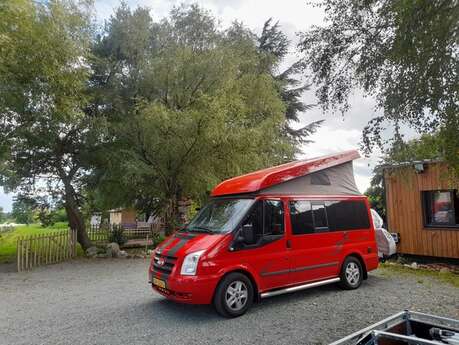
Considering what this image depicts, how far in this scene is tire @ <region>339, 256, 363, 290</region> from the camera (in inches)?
276

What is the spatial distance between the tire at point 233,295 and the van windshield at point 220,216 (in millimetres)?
785

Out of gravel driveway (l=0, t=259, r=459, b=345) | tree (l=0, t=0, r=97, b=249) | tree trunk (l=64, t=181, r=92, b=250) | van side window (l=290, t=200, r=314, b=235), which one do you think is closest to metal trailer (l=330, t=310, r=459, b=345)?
gravel driveway (l=0, t=259, r=459, b=345)

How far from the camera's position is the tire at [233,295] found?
5.35 metres

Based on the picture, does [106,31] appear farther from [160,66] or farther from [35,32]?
[35,32]

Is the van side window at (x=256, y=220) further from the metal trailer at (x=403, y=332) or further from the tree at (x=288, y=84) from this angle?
the tree at (x=288, y=84)

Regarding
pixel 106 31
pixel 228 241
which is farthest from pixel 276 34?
pixel 228 241

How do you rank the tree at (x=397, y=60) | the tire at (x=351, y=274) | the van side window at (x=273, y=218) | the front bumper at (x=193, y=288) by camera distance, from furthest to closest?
the tire at (x=351, y=274)
the van side window at (x=273, y=218)
the front bumper at (x=193, y=288)
the tree at (x=397, y=60)

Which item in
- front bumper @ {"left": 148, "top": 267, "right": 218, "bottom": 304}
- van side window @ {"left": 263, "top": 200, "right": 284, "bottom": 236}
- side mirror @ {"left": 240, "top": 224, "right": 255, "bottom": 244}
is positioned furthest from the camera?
van side window @ {"left": 263, "top": 200, "right": 284, "bottom": 236}

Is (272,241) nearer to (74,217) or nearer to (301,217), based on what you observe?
(301,217)

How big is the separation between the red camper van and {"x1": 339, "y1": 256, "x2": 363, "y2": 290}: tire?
0.8 inches

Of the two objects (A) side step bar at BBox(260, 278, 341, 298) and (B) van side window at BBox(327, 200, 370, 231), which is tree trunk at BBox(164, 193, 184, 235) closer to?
(B) van side window at BBox(327, 200, 370, 231)

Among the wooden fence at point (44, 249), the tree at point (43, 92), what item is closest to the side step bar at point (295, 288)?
the tree at point (43, 92)

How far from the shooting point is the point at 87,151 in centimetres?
1352

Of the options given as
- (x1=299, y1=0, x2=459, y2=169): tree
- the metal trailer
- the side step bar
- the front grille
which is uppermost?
(x1=299, y1=0, x2=459, y2=169): tree
